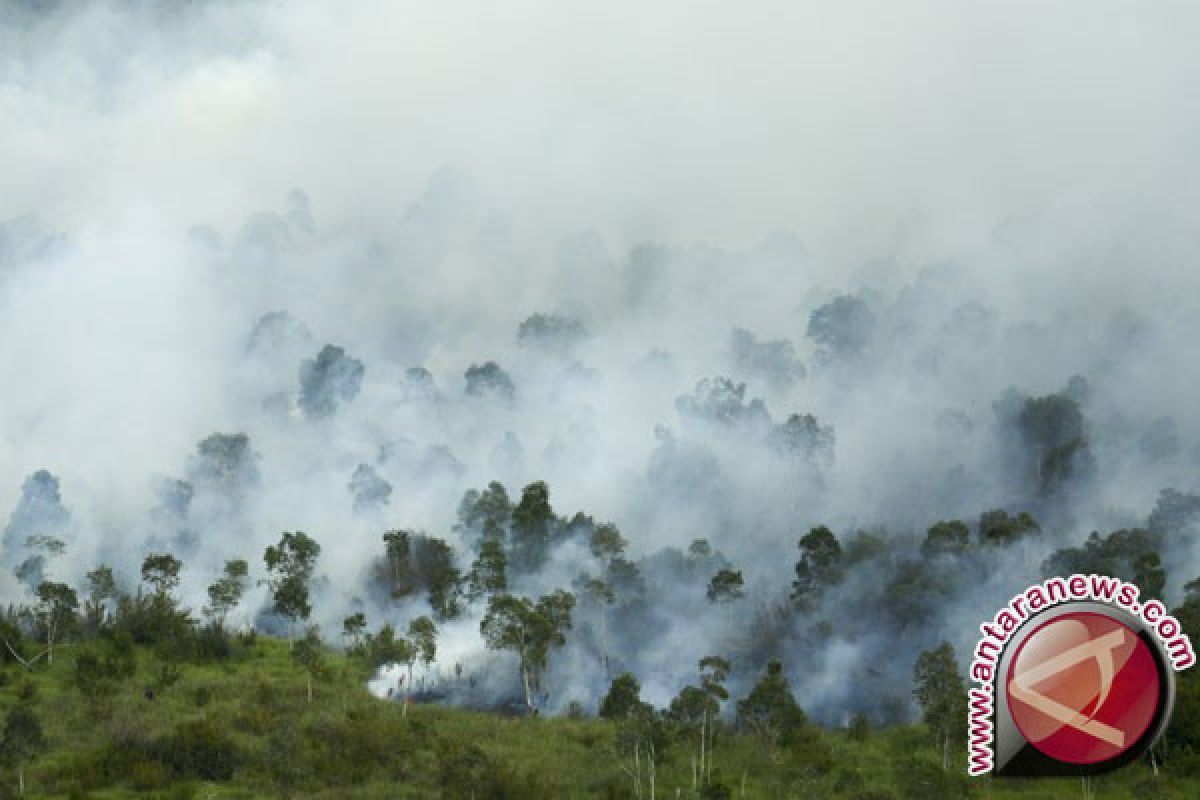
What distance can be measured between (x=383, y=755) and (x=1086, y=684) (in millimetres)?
61962

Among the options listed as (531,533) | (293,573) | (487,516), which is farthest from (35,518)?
(531,533)

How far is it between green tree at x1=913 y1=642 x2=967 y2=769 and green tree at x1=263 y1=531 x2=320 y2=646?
63231mm

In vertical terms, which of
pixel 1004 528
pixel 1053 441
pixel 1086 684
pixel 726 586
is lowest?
pixel 1086 684

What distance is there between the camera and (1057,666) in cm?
4256

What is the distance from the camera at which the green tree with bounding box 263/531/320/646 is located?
122 meters

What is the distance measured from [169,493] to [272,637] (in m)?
46.9

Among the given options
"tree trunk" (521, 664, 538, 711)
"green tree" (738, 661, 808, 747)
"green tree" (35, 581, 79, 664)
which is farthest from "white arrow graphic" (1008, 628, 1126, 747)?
"green tree" (35, 581, 79, 664)

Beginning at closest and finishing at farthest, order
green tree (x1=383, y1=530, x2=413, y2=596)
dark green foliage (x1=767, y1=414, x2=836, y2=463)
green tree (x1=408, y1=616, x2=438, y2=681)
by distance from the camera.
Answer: green tree (x1=408, y1=616, x2=438, y2=681) → green tree (x1=383, y1=530, x2=413, y2=596) → dark green foliage (x1=767, y1=414, x2=836, y2=463)

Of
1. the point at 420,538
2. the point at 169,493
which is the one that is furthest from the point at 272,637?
the point at 169,493

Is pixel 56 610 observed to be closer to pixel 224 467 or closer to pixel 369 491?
pixel 369 491

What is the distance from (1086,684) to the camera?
42656mm

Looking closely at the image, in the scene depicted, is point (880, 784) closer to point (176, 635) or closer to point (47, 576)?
point (176, 635)

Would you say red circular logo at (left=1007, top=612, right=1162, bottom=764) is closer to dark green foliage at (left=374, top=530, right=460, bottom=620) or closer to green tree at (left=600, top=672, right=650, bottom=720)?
green tree at (left=600, top=672, right=650, bottom=720)

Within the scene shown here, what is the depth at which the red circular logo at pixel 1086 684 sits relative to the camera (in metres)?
42.1
